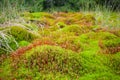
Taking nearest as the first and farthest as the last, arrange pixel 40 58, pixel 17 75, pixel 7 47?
pixel 17 75 < pixel 40 58 < pixel 7 47

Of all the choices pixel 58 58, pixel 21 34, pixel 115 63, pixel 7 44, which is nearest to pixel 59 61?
pixel 58 58

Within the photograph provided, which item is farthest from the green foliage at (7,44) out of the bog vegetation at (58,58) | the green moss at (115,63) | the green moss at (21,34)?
the green moss at (115,63)

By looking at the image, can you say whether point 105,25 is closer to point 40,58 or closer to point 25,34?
point 25,34

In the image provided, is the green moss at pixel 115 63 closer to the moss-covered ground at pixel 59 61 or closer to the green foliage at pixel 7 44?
the moss-covered ground at pixel 59 61

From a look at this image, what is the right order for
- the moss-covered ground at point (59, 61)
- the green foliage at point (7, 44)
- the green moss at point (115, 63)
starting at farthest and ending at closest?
1. the green foliage at point (7, 44)
2. the green moss at point (115, 63)
3. the moss-covered ground at point (59, 61)

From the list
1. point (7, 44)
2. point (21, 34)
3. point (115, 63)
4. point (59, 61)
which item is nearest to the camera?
point (59, 61)

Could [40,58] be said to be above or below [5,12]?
below

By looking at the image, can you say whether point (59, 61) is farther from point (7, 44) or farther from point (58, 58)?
point (7, 44)

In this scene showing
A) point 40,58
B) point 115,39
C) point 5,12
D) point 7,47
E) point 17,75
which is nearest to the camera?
point 17,75

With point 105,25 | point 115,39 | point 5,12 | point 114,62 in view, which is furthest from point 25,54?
point 105,25

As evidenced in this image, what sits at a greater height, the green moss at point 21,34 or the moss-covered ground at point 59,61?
the green moss at point 21,34

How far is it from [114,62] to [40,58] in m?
1.98

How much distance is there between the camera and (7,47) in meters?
6.92

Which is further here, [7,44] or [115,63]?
[7,44]
